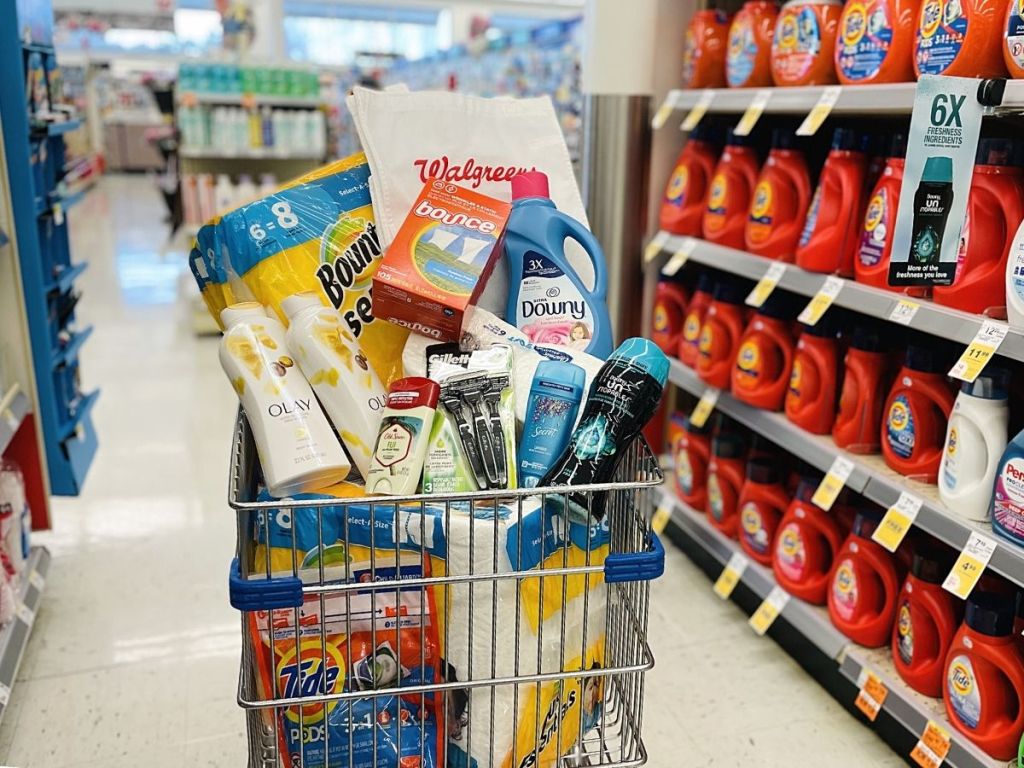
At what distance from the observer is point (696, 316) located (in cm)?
242

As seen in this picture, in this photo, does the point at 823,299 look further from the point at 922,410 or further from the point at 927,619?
the point at 927,619

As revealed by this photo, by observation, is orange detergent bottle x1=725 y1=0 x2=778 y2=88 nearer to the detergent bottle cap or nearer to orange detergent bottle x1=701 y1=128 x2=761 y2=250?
orange detergent bottle x1=701 y1=128 x2=761 y2=250

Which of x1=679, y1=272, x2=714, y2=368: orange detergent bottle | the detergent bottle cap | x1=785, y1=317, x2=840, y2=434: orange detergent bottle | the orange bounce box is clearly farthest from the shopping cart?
x1=679, y1=272, x2=714, y2=368: orange detergent bottle

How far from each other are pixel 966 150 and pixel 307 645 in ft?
4.17

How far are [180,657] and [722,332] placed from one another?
5.01 feet

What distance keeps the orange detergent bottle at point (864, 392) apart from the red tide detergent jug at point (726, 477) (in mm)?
444

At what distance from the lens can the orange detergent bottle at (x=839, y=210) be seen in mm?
1879

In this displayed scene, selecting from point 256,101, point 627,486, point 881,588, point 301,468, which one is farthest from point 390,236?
point 256,101

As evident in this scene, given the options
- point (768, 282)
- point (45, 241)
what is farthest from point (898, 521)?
point (45, 241)

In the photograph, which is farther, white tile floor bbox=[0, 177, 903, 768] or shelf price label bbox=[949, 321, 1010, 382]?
white tile floor bbox=[0, 177, 903, 768]

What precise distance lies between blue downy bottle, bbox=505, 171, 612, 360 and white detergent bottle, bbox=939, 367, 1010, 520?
0.76 m

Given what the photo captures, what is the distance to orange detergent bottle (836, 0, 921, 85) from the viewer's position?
170 cm

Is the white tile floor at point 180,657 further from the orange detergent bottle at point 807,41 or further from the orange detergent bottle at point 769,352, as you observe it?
the orange detergent bottle at point 807,41

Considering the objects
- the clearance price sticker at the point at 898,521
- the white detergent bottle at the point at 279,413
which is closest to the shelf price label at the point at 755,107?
the clearance price sticker at the point at 898,521
